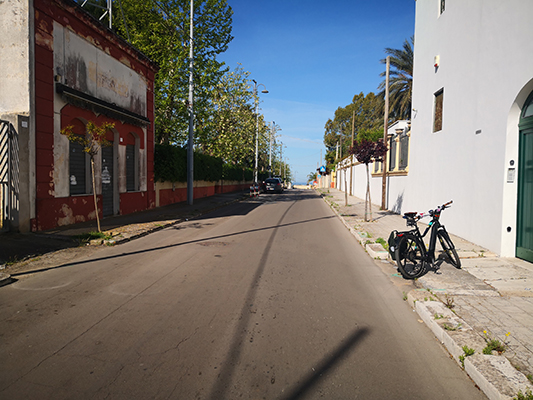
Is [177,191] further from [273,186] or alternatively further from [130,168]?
[273,186]

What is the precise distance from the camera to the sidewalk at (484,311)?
3178mm

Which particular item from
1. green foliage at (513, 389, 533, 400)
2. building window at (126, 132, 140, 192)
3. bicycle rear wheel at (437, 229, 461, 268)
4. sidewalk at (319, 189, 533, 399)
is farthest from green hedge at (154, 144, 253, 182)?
green foliage at (513, 389, 533, 400)

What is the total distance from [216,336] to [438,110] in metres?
11.5

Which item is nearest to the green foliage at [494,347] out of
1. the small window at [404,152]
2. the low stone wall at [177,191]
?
the small window at [404,152]

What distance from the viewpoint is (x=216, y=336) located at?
13.0 feet

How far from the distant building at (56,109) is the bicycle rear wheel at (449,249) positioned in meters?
9.98

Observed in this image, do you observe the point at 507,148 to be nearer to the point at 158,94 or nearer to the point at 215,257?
the point at 215,257

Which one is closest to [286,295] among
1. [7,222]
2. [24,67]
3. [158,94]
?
[7,222]

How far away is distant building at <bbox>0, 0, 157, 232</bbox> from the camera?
9617mm

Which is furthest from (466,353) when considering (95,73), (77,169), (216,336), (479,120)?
(95,73)

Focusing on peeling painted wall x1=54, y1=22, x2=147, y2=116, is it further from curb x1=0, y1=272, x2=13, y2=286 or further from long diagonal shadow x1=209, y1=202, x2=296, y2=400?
long diagonal shadow x1=209, y1=202, x2=296, y2=400

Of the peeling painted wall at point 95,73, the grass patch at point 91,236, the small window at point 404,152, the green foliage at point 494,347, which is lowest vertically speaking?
the green foliage at point 494,347

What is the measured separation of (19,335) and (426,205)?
12.6 meters

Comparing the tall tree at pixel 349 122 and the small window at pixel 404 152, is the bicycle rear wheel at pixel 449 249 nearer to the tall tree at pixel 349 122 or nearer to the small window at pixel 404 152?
the small window at pixel 404 152
